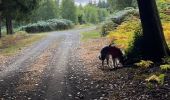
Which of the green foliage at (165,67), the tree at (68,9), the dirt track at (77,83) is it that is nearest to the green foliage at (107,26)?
the dirt track at (77,83)

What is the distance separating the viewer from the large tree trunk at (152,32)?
14.9 meters

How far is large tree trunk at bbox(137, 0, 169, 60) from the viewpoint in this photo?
1488cm

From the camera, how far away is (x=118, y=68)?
1614 centimetres

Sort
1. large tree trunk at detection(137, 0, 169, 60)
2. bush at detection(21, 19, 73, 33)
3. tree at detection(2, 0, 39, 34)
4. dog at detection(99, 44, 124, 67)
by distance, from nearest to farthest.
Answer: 1. large tree trunk at detection(137, 0, 169, 60)
2. dog at detection(99, 44, 124, 67)
3. tree at detection(2, 0, 39, 34)
4. bush at detection(21, 19, 73, 33)

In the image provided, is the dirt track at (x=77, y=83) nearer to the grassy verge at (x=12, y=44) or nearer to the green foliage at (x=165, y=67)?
the green foliage at (x=165, y=67)

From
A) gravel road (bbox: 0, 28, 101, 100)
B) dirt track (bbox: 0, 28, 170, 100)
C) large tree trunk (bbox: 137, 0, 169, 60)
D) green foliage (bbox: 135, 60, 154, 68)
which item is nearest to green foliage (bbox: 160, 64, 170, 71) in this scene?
dirt track (bbox: 0, 28, 170, 100)

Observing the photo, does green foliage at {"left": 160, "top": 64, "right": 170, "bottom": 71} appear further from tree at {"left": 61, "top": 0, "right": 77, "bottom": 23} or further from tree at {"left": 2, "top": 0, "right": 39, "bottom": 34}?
tree at {"left": 61, "top": 0, "right": 77, "bottom": 23}

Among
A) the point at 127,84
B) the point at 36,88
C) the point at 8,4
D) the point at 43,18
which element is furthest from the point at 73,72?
the point at 43,18

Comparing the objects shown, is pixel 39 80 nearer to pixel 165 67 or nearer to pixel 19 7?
pixel 165 67

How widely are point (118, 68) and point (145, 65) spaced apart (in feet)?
7.16

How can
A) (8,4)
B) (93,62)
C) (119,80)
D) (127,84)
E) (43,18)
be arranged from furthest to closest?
(43,18) < (8,4) < (93,62) < (119,80) < (127,84)

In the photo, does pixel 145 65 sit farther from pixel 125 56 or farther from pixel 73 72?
pixel 73 72

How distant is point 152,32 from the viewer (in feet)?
49.2

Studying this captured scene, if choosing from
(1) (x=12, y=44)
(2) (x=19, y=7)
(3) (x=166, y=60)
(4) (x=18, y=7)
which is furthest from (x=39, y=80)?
(2) (x=19, y=7)
